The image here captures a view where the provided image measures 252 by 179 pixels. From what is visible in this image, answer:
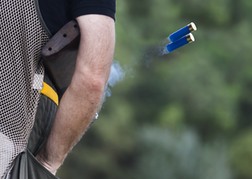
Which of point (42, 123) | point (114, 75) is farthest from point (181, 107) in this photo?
point (42, 123)

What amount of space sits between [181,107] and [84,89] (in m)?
31.8

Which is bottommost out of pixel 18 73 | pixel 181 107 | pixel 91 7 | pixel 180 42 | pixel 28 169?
pixel 181 107

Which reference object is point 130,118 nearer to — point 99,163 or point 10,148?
point 99,163

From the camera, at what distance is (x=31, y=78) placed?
12.8 ft

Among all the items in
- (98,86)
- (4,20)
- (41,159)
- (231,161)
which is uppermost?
(4,20)

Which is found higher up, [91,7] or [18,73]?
[91,7]

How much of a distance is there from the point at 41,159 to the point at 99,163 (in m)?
28.2

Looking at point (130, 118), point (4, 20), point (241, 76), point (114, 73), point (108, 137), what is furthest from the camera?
point (241, 76)

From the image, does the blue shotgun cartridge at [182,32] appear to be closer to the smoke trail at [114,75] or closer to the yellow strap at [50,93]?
the smoke trail at [114,75]

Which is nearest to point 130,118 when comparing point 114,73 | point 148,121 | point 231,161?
point 148,121

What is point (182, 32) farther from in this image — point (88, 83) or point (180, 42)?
point (88, 83)

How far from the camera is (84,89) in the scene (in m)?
3.86

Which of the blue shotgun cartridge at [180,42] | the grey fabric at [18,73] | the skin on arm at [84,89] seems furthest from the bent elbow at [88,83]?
the blue shotgun cartridge at [180,42]

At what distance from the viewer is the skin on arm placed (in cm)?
381
